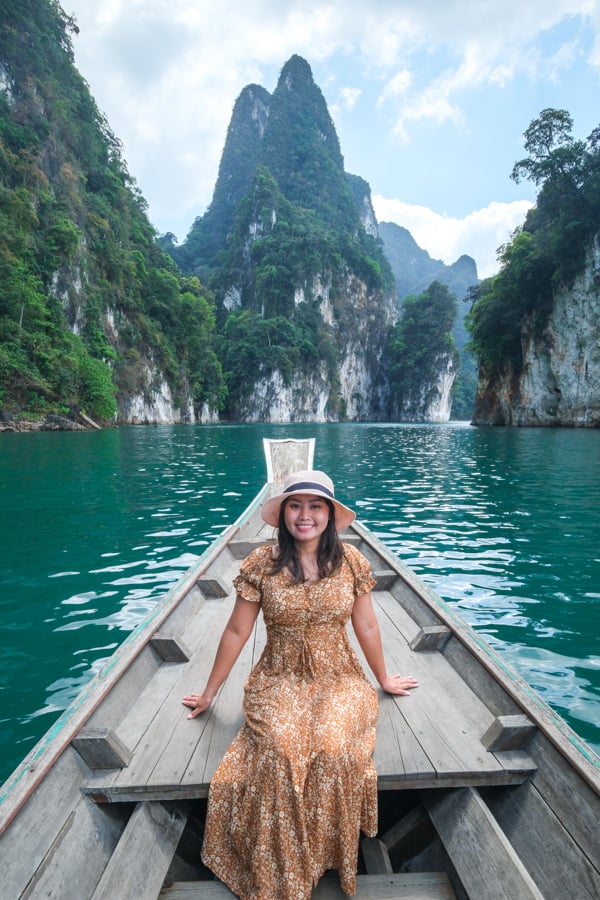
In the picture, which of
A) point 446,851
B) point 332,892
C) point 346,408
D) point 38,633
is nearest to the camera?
point 332,892

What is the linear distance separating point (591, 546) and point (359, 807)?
593 centimetres

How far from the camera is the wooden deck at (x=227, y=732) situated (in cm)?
173

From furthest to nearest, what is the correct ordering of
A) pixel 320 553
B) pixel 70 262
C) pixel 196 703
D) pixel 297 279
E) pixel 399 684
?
1. pixel 297 279
2. pixel 70 262
3. pixel 399 684
4. pixel 196 703
5. pixel 320 553

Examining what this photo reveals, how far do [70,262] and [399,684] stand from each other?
3676 centimetres

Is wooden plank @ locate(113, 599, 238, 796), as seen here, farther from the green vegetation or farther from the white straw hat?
the green vegetation

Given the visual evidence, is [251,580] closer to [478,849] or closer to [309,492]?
[309,492]

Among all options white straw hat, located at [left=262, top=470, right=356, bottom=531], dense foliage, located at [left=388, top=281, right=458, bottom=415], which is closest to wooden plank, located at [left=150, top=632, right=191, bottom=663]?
white straw hat, located at [left=262, top=470, right=356, bottom=531]

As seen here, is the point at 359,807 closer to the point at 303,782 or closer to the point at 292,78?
the point at 303,782

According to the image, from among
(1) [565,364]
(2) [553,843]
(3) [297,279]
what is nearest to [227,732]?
(2) [553,843]

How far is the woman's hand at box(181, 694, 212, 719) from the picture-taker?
208cm

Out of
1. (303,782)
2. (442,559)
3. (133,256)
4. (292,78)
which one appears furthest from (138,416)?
(292,78)

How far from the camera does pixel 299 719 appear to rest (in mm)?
1661

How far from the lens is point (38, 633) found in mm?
3943

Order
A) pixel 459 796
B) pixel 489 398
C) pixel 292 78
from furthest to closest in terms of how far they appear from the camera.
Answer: pixel 292 78 < pixel 489 398 < pixel 459 796
